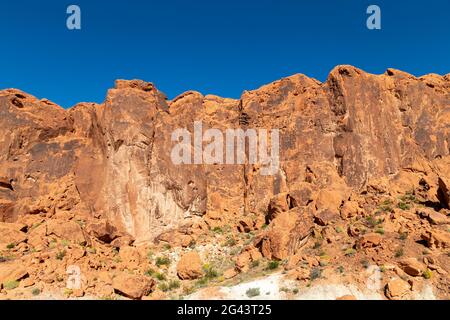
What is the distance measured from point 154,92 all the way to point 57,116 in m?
9.10

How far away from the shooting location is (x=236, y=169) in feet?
102

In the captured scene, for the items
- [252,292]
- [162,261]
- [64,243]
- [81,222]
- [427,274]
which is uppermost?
[81,222]

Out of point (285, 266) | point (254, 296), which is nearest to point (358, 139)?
point (285, 266)

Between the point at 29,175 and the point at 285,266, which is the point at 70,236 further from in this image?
the point at 285,266

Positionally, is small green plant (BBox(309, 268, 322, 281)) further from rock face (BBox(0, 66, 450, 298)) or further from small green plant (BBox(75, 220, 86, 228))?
small green plant (BBox(75, 220, 86, 228))

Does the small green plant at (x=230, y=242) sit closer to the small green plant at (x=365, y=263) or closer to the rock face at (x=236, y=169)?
the rock face at (x=236, y=169)

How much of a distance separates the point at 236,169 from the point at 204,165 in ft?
9.85

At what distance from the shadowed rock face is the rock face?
0.10 meters

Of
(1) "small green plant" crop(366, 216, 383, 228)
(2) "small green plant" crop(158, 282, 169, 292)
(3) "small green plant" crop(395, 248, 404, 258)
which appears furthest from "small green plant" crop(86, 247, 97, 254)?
(3) "small green plant" crop(395, 248, 404, 258)

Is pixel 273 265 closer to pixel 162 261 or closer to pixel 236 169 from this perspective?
pixel 162 261

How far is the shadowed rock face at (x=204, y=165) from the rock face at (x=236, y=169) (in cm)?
10

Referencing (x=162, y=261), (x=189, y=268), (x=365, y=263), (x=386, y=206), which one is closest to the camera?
(x=365, y=263)

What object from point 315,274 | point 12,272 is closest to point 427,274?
point 315,274
